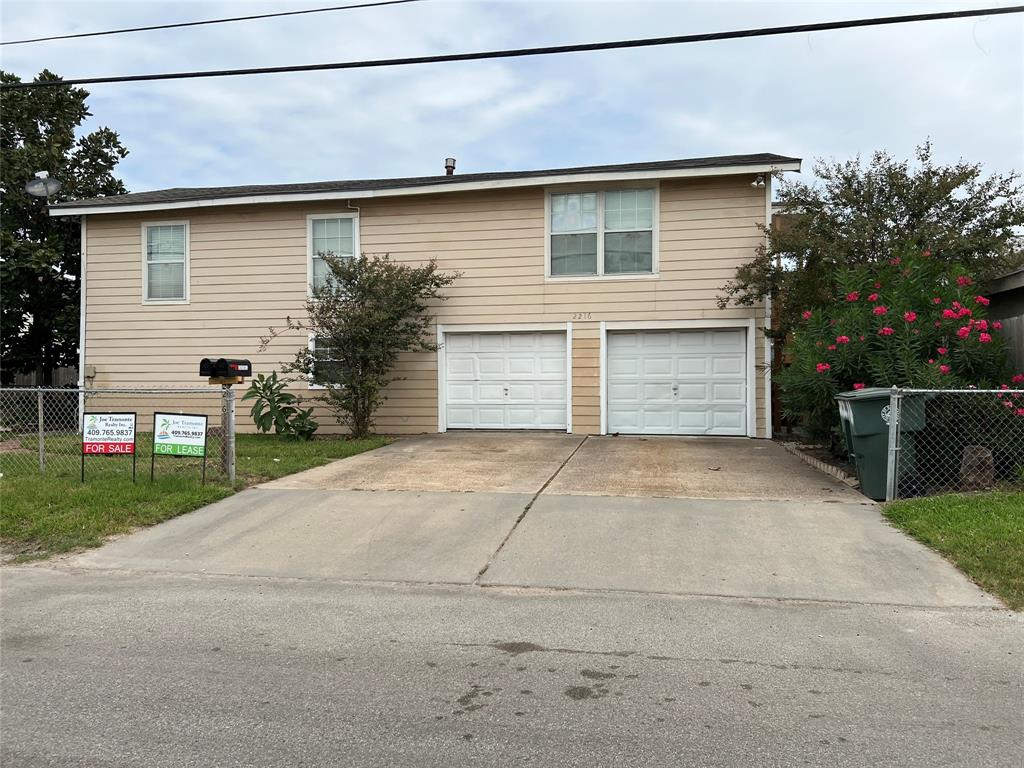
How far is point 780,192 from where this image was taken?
12.6 m

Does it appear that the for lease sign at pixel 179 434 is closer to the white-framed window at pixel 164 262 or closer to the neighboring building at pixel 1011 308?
the white-framed window at pixel 164 262

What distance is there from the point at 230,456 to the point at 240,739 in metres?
5.80

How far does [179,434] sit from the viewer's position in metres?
8.03

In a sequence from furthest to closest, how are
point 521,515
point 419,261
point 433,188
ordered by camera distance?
1. point 419,261
2. point 433,188
3. point 521,515

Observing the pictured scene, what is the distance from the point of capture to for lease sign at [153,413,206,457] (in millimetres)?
8016

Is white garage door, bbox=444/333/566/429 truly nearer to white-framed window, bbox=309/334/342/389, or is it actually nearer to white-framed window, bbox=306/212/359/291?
white-framed window, bbox=309/334/342/389

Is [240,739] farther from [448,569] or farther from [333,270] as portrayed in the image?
[333,270]

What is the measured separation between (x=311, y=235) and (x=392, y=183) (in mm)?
1946

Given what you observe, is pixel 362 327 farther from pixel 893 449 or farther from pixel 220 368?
pixel 893 449

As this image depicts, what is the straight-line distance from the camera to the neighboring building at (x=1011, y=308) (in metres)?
9.04

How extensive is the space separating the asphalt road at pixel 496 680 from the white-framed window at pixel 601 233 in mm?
9446

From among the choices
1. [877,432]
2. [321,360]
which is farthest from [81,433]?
[877,432]

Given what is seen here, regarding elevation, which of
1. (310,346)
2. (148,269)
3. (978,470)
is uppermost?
(148,269)

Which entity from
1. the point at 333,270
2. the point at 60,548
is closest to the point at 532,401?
the point at 333,270
